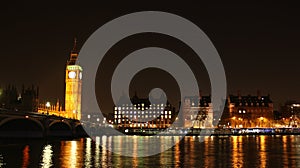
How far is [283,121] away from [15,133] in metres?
140

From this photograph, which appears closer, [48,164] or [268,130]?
[48,164]

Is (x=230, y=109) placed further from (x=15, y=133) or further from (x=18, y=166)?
(x=18, y=166)

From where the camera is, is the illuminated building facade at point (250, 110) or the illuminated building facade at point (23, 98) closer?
the illuminated building facade at point (23, 98)

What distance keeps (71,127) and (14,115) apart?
4665 cm

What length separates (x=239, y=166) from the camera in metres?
34.7

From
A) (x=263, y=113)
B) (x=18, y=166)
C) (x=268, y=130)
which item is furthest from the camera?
(x=263, y=113)

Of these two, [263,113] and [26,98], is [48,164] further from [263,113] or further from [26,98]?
[263,113]

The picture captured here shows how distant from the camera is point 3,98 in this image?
151375 millimetres

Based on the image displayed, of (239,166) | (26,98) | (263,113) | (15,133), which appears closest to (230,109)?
(263,113)

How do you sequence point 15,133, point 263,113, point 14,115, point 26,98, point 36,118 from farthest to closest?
1. point 263,113
2. point 26,98
3. point 15,133
4. point 36,118
5. point 14,115

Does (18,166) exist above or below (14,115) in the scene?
below

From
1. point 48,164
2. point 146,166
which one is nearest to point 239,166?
point 146,166

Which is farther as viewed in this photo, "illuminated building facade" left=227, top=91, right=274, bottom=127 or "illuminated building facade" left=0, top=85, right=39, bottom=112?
"illuminated building facade" left=227, top=91, right=274, bottom=127

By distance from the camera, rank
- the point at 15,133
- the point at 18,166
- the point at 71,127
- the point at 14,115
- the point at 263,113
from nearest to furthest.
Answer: the point at 18,166, the point at 14,115, the point at 15,133, the point at 71,127, the point at 263,113
